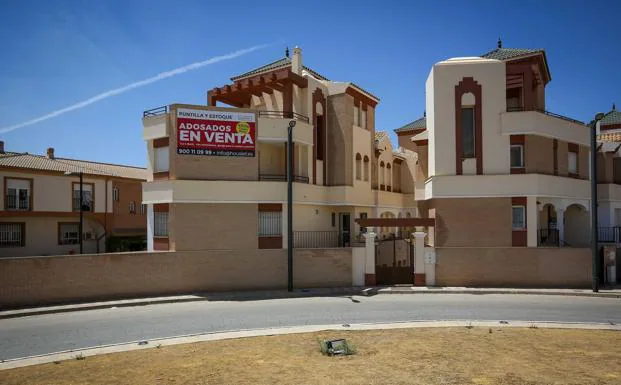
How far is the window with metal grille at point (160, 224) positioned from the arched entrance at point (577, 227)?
82.6 feet

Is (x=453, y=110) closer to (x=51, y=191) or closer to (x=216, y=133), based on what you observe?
(x=216, y=133)

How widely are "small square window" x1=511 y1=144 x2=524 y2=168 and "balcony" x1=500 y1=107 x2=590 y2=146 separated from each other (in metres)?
0.89

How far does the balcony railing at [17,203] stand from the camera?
33.5 meters

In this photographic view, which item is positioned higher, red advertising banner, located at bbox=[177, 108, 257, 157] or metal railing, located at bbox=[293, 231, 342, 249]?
red advertising banner, located at bbox=[177, 108, 257, 157]

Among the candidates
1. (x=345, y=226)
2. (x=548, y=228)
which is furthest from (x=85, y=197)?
(x=548, y=228)

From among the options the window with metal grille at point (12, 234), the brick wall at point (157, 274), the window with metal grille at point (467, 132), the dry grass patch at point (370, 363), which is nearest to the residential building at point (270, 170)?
the brick wall at point (157, 274)

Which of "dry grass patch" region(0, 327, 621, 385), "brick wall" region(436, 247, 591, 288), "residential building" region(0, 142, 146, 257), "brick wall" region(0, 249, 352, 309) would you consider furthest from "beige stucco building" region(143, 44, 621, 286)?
"residential building" region(0, 142, 146, 257)

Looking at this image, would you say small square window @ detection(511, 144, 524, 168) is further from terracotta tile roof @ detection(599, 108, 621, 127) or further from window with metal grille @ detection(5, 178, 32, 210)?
window with metal grille @ detection(5, 178, 32, 210)

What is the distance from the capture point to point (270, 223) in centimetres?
2436

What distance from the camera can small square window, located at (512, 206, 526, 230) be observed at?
2470 cm

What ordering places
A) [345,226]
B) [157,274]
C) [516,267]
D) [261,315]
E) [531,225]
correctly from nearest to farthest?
[261,315] < [157,274] < [516,267] < [531,225] < [345,226]

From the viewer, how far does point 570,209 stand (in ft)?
98.0

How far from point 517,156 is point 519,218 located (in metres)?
3.64

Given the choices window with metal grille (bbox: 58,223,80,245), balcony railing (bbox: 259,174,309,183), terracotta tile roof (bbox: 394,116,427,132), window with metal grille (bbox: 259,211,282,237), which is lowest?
window with metal grille (bbox: 58,223,80,245)
